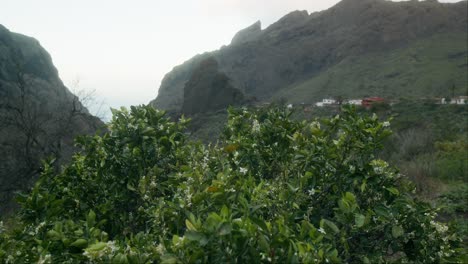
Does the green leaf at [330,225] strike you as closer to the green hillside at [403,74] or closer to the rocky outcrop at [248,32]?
the green hillside at [403,74]

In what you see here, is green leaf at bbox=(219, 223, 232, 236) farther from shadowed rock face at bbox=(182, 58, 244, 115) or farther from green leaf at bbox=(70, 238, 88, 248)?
shadowed rock face at bbox=(182, 58, 244, 115)

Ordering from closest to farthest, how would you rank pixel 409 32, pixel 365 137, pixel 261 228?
pixel 261 228
pixel 365 137
pixel 409 32

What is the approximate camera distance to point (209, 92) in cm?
8588

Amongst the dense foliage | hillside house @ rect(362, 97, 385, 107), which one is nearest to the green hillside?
hillside house @ rect(362, 97, 385, 107)

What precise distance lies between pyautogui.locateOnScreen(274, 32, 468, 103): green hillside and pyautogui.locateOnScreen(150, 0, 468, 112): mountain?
155 millimetres

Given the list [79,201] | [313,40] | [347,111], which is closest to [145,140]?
[79,201]

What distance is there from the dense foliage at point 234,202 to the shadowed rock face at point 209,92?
7192 centimetres

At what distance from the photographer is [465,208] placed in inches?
378

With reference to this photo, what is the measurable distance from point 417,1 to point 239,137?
129 meters

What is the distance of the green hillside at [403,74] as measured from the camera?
65.8 metres

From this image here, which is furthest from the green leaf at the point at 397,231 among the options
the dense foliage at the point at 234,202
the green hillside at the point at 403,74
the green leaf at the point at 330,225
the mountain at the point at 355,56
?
the mountain at the point at 355,56

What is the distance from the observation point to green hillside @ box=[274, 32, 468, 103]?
65762mm

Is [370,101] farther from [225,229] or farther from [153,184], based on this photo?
[225,229]

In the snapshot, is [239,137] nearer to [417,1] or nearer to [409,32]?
[409,32]
